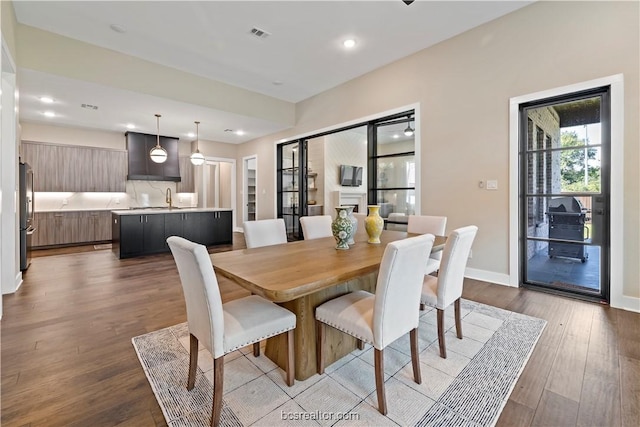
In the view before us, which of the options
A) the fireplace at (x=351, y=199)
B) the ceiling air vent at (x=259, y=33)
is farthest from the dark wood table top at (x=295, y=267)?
the fireplace at (x=351, y=199)

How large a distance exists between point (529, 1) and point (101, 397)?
5087mm

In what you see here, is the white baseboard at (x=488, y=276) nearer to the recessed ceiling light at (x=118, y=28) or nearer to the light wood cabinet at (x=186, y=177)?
the recessed ceiling light at (x=118, y=28)

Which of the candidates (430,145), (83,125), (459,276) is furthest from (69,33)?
(459,276)

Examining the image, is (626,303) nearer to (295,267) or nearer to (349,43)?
(295,267)

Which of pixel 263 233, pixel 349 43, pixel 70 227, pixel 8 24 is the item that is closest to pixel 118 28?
pixel 8 24

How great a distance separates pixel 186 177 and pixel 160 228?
3.02 meters

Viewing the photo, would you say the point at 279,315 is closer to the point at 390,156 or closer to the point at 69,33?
the point at 390,156

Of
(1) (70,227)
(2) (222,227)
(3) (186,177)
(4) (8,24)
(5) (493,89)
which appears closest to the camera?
(4) (8,24)

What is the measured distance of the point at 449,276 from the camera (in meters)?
1.92

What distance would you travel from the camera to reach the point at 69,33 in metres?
3.58

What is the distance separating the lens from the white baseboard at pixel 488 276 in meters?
3.46

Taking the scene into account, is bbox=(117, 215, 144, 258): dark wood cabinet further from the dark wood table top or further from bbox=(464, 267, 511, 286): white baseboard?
bbox=(464, 267, 511, 286): white baseboard

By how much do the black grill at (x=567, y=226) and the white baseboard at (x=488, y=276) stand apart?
1.84ft

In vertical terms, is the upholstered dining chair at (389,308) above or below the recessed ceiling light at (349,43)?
below
